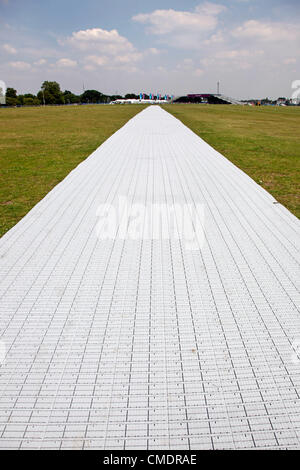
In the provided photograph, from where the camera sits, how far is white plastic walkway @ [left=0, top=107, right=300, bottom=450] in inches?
81.8

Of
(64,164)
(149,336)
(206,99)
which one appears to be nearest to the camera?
(149,336)

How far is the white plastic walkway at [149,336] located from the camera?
81.8 inches

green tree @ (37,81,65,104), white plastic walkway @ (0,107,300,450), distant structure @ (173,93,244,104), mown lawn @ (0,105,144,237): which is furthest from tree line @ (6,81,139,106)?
white plastic walkway @ (0,107,300,450)

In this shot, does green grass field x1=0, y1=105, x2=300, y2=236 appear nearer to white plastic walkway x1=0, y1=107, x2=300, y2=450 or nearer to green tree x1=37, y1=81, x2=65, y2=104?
white plastic walkway x1=0, y1=107, x2=300, y2=450

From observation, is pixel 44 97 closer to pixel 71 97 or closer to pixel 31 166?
pixel 71 97

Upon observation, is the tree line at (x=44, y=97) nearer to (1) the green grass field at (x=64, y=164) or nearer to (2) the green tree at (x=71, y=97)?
(2) the green tree at (x=71, y=97)

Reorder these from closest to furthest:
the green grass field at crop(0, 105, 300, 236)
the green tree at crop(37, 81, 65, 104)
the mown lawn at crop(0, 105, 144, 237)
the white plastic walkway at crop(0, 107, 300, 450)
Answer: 1. the white plastic walkway at crop(0, 107, 300, 450)
2. the mown lawn at crop(0, 105, 144, 237)
3. the green grass field at crop(0, 105, 300, 236)
4. the green tree at crop(37, 81, 65, 104)

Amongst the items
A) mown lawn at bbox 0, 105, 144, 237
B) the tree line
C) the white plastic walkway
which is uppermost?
the tree line

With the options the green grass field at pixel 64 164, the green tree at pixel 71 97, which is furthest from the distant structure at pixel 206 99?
the green grass field at pixel 64 164

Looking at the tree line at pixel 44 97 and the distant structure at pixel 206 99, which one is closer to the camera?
the tree line at pixel 44 97

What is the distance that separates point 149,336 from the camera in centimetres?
279

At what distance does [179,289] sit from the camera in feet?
11.3

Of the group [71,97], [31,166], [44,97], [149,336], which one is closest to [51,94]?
[44,97]

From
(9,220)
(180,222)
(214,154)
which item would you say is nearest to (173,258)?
(180,222)
